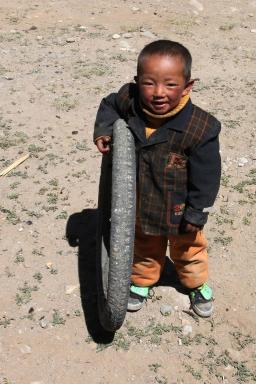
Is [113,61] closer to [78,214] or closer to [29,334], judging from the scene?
[78,214]

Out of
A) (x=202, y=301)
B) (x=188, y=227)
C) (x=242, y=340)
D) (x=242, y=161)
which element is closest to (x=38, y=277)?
(x=202, y=301)

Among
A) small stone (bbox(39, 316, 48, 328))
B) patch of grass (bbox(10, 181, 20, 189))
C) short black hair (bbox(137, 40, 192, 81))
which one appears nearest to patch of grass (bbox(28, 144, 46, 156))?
patch of grass (bbox(10, 181, 20, 189))

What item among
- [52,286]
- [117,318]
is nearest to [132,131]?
[117,318]

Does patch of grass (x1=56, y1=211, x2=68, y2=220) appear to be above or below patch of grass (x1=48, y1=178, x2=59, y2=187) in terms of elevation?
above

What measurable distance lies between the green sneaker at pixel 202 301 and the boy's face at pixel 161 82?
1.54 metres

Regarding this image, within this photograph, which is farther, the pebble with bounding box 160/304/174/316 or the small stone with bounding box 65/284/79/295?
the small stone with bounding box 65/284/79/295

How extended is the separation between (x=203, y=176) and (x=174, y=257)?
0.82 meters

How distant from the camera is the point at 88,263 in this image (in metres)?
4.30

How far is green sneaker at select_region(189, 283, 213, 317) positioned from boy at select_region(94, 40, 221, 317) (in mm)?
464

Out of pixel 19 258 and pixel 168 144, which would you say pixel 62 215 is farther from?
pixel 168 144

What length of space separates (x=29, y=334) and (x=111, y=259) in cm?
99

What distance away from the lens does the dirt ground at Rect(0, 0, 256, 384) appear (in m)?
3.60

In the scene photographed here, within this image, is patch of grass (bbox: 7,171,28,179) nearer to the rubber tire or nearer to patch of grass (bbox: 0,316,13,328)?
patch of grass (bbox: 0,316,13,328)

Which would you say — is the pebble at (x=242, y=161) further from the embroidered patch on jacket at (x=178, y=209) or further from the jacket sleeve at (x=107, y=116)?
the jacket sleeve at (x=107, y=116)
